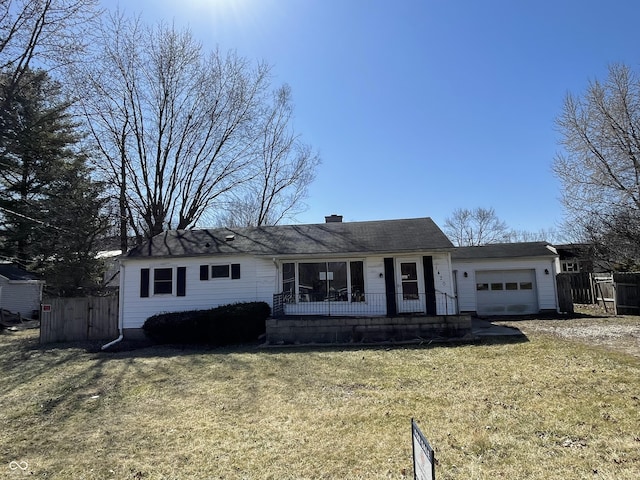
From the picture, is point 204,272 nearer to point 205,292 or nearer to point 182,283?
point 205,292

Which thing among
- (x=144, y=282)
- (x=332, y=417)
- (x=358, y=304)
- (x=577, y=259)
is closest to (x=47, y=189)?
(x=144, y=282)

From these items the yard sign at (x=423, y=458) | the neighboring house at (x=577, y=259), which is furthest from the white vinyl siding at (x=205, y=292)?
the neighboring house at (x=577, y=259)

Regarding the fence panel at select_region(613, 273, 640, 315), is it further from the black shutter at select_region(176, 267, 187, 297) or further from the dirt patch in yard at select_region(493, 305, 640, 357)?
the black shutter at select_region(176, 267, 187, 297)

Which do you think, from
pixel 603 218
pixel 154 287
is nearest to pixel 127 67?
pixel 154 287

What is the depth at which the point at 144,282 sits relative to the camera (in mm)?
14969

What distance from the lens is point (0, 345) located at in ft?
48.5

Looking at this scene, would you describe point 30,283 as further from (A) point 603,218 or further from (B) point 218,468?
(A) point 603,218

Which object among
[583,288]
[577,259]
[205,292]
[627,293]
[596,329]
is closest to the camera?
[596,329]

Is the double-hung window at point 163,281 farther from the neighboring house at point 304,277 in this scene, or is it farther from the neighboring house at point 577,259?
the neighboring house at point 577,259

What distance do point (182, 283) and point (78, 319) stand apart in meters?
4.25

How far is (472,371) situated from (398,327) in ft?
14.4

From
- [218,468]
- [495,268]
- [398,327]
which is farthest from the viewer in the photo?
[495,268]

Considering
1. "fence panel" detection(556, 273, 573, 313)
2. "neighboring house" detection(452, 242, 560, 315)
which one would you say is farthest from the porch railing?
"fence panel" detection(556, 273, 573, 313)

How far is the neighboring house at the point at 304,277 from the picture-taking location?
1412 cm
